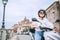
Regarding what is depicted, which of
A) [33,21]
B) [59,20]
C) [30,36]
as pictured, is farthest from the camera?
[30,36]

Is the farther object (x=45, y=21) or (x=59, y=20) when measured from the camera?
(x=45, y=21)

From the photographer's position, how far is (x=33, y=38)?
3.58 metres

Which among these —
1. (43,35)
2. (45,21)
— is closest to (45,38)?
(43,35)

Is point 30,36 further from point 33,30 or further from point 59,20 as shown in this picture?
point 59,20

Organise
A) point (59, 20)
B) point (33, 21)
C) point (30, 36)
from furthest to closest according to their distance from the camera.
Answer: point (30, 36)
point (33, 21)
point (59, 20)

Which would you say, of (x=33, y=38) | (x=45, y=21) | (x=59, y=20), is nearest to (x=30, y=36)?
(x=33, y=38)

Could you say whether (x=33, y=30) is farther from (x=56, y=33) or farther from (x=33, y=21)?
(x=56, y=33)

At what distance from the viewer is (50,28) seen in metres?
3.42

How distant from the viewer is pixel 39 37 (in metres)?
3.51

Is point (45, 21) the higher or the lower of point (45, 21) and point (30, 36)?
the higher

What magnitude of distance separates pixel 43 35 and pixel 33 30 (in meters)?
0.19

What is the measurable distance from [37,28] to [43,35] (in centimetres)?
16

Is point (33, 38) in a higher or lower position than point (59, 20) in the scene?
lower

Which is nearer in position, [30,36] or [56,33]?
[56,33]
